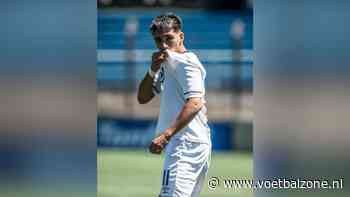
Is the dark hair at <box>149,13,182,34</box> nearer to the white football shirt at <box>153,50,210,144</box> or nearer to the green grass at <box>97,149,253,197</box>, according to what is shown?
the white football shirt at <box>153,50,210,144</box>

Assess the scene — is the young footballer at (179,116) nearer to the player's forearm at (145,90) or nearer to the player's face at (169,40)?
the player's face at (169,40)

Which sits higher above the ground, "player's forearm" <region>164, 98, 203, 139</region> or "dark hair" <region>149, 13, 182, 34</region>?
"dark hair" <region>149, 13, 182, 34</region>

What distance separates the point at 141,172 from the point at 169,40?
163 inches

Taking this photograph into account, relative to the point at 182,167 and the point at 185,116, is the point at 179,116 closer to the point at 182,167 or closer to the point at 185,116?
the point at 185,116

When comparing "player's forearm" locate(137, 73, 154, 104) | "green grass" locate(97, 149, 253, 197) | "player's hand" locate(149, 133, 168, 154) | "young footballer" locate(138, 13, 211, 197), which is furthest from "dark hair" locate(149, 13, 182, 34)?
"green grass" locate(97, 149, 253, 197)

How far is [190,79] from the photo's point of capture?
3609 mm

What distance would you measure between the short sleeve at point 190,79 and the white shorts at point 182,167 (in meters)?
0.22

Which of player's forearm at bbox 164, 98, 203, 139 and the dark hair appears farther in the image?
the dark hair

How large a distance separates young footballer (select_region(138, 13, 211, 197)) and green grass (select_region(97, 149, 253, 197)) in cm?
224

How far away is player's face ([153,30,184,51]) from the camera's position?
12.1ft

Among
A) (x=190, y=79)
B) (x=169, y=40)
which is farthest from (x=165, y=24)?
(x=190, y=79)

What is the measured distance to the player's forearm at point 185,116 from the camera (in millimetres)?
3533

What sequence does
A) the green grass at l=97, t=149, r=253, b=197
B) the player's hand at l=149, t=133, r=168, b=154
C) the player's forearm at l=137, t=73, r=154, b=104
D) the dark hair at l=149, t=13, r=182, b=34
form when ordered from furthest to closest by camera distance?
the green grass at l=97, t=149, r=253, b=197, the player's forearm at l=137, t=73, r=154, b=104, the dark hair at l=149, t=13, r=182, b=34, the player's hand at l=149, t=133, r=168, b=154

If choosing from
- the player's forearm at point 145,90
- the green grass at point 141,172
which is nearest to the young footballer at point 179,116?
the player's forearm at point 145,90
